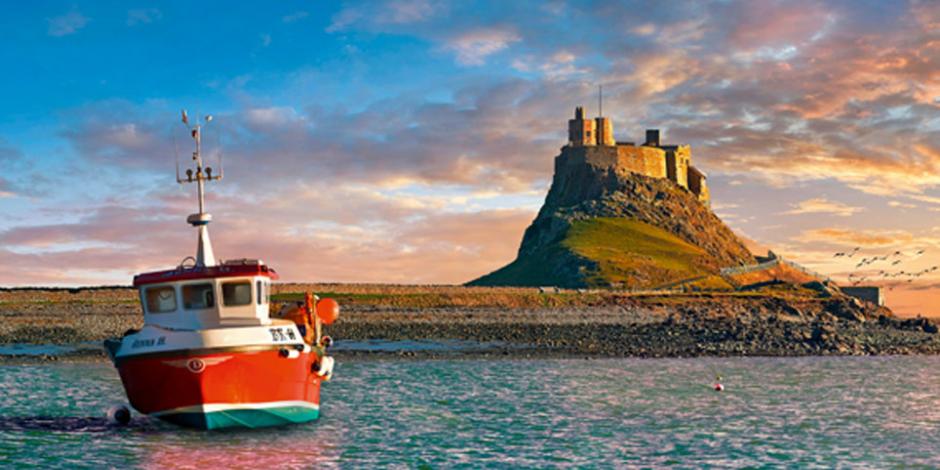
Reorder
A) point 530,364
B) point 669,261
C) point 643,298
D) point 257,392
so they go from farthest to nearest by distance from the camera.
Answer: point 669,261, point 643,298, point 530,364, point 257,392

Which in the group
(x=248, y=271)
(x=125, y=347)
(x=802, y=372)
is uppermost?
(x=248, y=271)

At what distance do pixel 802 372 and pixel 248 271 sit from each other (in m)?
33.8

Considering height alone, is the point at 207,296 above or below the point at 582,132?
below

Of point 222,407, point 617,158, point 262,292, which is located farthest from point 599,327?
point 617,158

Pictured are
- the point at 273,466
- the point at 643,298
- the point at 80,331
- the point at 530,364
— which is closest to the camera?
the point at 273,466

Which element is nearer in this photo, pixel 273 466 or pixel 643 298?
pixel 273 466

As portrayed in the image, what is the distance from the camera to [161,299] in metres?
32.1

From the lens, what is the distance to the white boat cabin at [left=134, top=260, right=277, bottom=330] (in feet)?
103

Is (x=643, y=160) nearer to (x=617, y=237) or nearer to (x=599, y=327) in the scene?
(x=617, y=237)

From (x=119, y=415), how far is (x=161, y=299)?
454cm

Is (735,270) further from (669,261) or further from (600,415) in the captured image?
(600,415)

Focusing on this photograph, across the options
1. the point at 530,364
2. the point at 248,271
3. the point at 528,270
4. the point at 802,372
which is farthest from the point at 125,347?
the point at 528,270

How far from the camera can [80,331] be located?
7288 cm

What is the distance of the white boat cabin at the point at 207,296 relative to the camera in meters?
31.3
